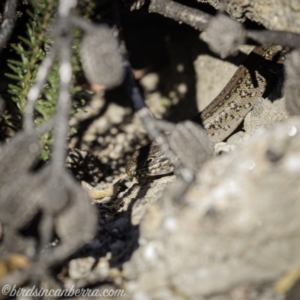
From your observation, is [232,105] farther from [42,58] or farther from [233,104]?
[42,58]

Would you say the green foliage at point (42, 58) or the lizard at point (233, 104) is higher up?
the green foliage at point (42, 58)

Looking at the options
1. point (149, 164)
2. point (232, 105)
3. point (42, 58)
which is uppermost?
point (42, 58)

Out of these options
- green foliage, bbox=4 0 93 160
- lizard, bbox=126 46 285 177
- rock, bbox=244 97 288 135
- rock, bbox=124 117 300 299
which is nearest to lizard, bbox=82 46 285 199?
lizard, bbox=126 46 285 177

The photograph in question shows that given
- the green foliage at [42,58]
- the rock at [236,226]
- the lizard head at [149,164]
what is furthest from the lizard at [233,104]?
the rock at [236,226]

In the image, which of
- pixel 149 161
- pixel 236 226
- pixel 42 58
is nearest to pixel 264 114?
pixel 149 161

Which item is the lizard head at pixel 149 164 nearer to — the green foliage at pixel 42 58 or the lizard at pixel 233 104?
the lizard at pixel 233 104

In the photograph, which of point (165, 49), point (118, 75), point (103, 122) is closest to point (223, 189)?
point (118, 75)

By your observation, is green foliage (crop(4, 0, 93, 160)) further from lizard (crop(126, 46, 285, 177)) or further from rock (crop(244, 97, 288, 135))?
rock (crop(244, 97, 288, 135))

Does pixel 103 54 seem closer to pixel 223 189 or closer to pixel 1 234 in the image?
pixel 223 189
